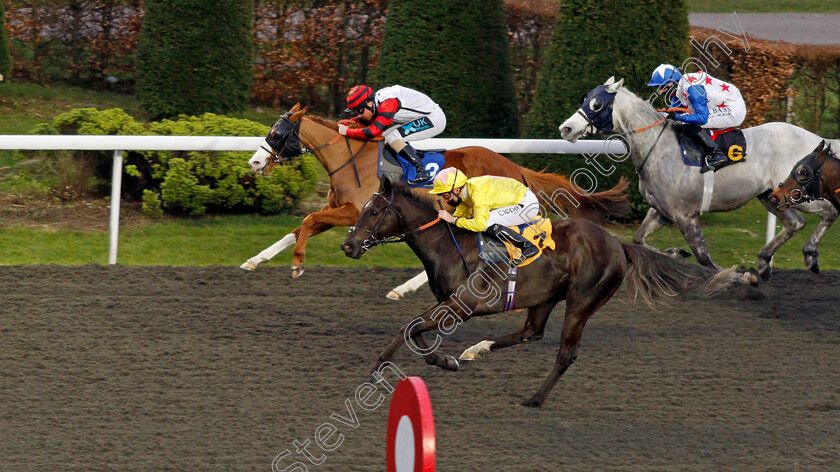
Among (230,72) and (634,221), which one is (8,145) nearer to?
(230,72)

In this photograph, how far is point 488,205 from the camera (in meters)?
4.56

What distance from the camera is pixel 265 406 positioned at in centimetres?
441

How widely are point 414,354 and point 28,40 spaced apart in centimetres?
708

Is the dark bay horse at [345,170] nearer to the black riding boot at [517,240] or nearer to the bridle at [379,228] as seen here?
the bridle at [379,228]

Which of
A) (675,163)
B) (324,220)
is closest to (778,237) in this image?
(675,163)

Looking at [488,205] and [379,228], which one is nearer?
[379,228]

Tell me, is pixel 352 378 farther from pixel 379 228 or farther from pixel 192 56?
pixel 192 56

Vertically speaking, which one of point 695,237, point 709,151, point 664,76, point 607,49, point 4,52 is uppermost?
point 664,76

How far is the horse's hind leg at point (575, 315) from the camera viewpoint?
452cm

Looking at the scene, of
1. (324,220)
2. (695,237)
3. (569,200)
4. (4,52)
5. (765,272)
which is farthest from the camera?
(4,52)

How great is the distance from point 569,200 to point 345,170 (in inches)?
58.1

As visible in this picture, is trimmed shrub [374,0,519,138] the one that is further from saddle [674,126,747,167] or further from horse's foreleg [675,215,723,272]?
horse's foreleg [675,215,723,272]

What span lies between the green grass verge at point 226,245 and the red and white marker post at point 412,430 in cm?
438

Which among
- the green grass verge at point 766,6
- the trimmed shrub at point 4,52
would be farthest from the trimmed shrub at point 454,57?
the green grass verge at point 766,6
